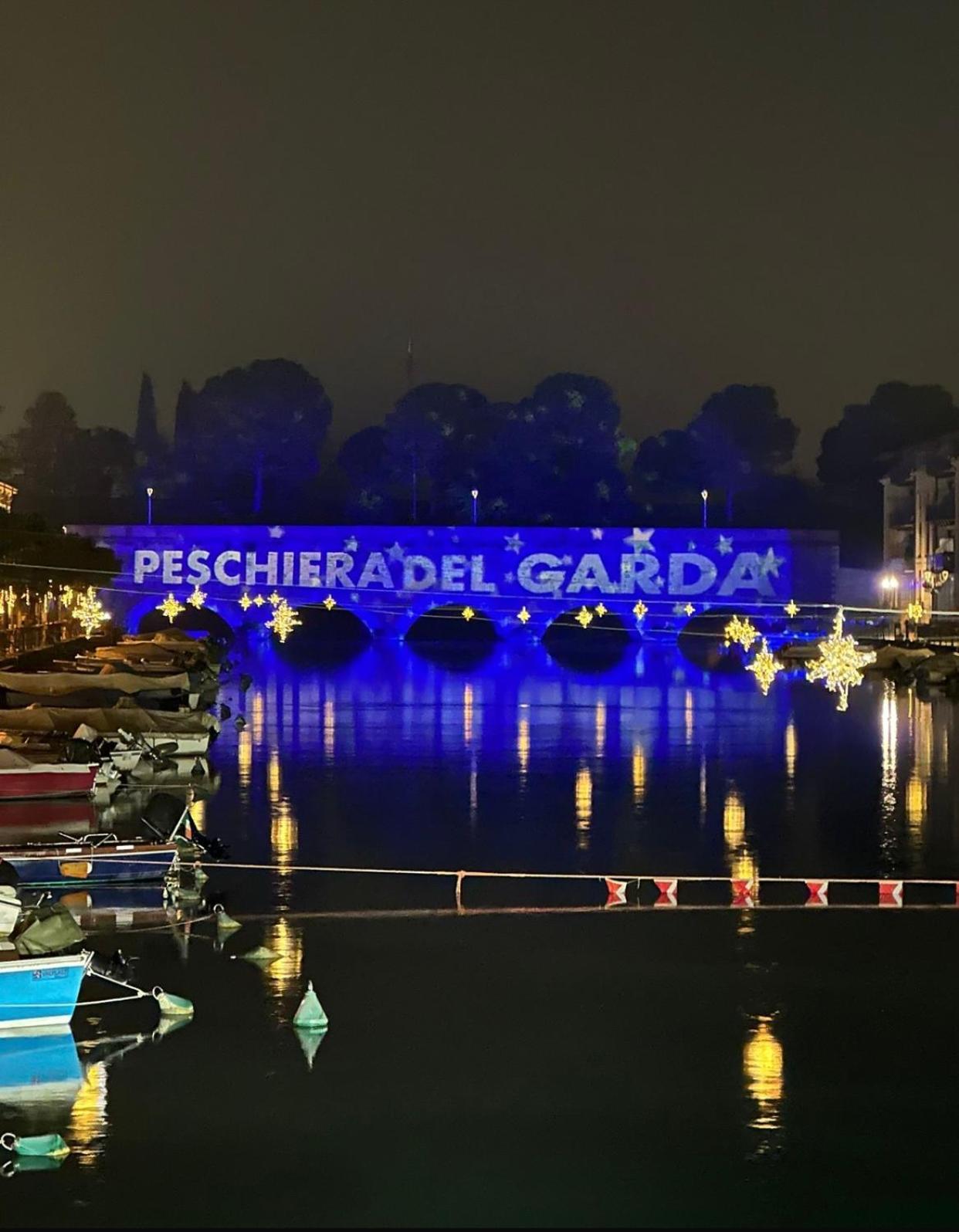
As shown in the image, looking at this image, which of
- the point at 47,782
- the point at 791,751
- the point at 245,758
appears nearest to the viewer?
the point at 47,782

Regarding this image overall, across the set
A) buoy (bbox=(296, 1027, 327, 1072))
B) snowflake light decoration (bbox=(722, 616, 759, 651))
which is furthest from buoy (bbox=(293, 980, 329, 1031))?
snowflake light decoration (bbox=(722, 616, 759, 651))

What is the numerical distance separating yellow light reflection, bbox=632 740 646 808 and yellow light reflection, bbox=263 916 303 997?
18.2 meters

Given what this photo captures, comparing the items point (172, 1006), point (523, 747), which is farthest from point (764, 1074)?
point (523, 747)

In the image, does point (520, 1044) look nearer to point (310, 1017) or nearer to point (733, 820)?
point (310, 1017)

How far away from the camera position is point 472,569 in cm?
13350

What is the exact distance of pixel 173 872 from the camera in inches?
1230

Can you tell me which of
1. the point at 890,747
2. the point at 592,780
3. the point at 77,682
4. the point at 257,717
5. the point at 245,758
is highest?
the point at 77,682

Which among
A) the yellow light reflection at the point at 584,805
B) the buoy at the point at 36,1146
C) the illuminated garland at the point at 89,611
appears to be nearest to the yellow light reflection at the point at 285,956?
the buoy at the point at 36,1146

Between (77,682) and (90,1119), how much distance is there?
42.0m

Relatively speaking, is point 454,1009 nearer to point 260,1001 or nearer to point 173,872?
point 260,1001

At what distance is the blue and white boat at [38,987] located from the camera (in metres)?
23.0

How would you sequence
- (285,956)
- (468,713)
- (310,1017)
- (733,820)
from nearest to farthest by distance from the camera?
(310,1017) < (285,956) < (733,820) < (468,713)

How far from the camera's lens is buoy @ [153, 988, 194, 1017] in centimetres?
2456

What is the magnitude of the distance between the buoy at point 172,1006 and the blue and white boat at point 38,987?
1649 mm
